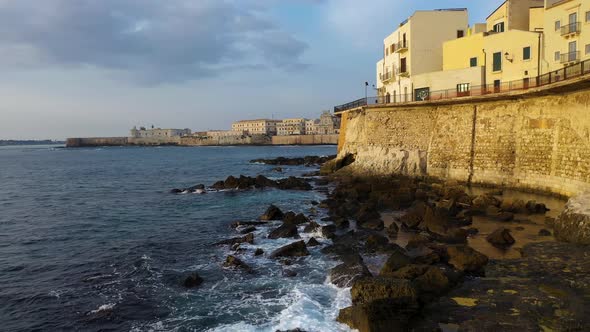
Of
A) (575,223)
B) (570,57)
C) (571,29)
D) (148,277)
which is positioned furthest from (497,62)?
(148,277)

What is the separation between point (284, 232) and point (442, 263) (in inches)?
275

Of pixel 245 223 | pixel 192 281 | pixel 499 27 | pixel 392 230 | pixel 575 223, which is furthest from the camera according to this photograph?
pixel 499 27

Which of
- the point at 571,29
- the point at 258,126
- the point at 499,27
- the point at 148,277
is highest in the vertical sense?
the point at 499,27

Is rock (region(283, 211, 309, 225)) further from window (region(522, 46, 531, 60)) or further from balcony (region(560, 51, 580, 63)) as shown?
window (region(522, 46, 531, 60))

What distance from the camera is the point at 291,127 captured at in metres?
168

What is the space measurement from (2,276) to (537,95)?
83.8 feet

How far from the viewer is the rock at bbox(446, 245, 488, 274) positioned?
448 inches

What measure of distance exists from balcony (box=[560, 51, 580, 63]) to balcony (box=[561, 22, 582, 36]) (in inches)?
48.8

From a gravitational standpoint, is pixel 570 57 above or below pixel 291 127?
above

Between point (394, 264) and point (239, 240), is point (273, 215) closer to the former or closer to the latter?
point (239, 240)

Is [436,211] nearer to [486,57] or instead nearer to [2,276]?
[2,276]

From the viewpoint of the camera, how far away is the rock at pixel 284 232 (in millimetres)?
17125

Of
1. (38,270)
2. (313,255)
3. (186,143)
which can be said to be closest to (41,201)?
(38,270)

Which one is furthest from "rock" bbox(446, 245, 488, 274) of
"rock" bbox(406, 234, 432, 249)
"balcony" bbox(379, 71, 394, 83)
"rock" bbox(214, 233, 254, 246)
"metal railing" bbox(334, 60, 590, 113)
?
"balcony" bbox(379, 71, 394, 83)
